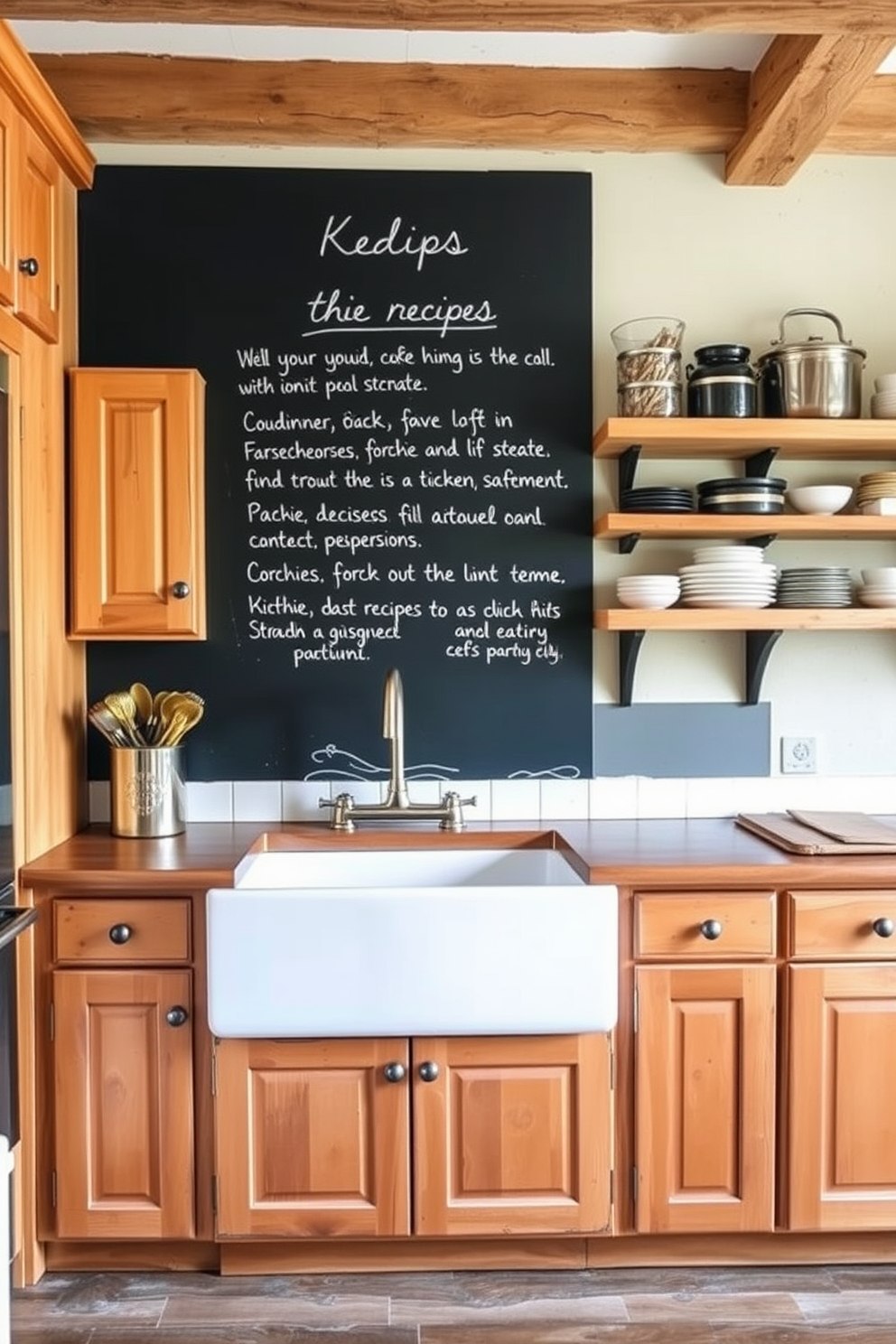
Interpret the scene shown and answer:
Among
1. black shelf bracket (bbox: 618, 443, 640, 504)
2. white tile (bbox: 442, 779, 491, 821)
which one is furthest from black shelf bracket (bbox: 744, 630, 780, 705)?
white tile (bbox: 442, 779, 491, 821)

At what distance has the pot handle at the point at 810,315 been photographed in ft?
8.01

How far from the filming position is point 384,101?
7.93ft

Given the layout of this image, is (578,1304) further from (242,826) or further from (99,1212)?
(242,826)

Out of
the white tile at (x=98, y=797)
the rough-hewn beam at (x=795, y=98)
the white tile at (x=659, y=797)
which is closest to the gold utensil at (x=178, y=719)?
the white tile at (x=98, y=797)

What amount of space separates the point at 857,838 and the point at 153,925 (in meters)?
1.42

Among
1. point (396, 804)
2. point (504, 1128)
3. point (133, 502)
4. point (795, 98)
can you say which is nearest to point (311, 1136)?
point (504, 1128)

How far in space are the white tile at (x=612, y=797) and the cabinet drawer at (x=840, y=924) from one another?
0.59 meters

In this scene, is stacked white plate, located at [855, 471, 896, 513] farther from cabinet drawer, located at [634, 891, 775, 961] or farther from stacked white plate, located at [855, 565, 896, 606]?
cabinet drawer, located at [634, 891, 775, 961]

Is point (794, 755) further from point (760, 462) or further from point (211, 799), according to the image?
point (211, 799)

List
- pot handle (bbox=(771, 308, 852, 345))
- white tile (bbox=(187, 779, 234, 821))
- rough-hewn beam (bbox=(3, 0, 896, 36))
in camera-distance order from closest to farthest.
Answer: rough-hewn beam (bbox=(3, 0, 896, 36)) → pot handle (bbox=(771, 308, 852, 345)) → white tile (bbox=(187, 779, 234, 821))

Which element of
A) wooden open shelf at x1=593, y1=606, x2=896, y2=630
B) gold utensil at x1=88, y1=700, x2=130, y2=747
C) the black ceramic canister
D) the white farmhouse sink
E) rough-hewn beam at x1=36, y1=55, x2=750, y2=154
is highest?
rough-hewn beam at x1=36, y1=55, x2=750, y2=154

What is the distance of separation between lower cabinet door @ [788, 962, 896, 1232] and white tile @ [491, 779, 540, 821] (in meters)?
0.75

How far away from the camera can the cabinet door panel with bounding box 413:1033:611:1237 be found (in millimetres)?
2006

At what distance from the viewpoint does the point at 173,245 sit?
2.51m
